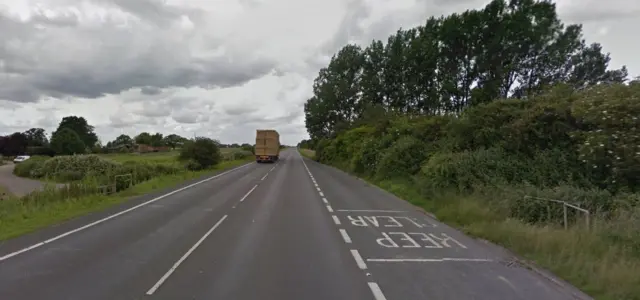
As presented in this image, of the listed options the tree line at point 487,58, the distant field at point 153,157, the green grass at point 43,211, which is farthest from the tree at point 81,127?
the green grass at point 43,211

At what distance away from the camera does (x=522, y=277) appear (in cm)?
647

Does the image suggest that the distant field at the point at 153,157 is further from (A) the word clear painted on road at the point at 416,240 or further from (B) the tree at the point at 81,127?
(A) the word clear painted on road at the point at 416,240

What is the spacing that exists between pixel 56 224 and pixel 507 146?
51.4ft

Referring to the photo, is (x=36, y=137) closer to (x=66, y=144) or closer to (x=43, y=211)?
(x=66, y=144)

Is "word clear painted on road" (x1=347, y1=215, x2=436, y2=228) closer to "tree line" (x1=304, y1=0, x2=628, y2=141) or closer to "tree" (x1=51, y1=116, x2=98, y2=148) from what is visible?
"tree line" (x1=304, y1=0, x2=628, y2=141)

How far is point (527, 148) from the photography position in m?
16.2

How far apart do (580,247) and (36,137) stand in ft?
408

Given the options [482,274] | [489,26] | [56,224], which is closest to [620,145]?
[482,274]

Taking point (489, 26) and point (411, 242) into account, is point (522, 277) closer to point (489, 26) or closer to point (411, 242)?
point (411, 242)

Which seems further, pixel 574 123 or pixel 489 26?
pixel 489 26

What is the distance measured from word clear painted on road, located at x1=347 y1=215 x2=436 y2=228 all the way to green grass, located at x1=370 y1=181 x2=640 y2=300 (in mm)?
1005

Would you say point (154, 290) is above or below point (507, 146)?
below

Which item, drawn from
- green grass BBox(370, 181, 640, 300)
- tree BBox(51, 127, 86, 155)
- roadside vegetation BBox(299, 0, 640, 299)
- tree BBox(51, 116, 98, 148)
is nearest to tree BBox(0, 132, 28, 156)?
tree BBox(51, 116, 98, 148)

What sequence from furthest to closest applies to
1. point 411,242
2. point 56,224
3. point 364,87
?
point 364,87, point 56,224, point 411,242
